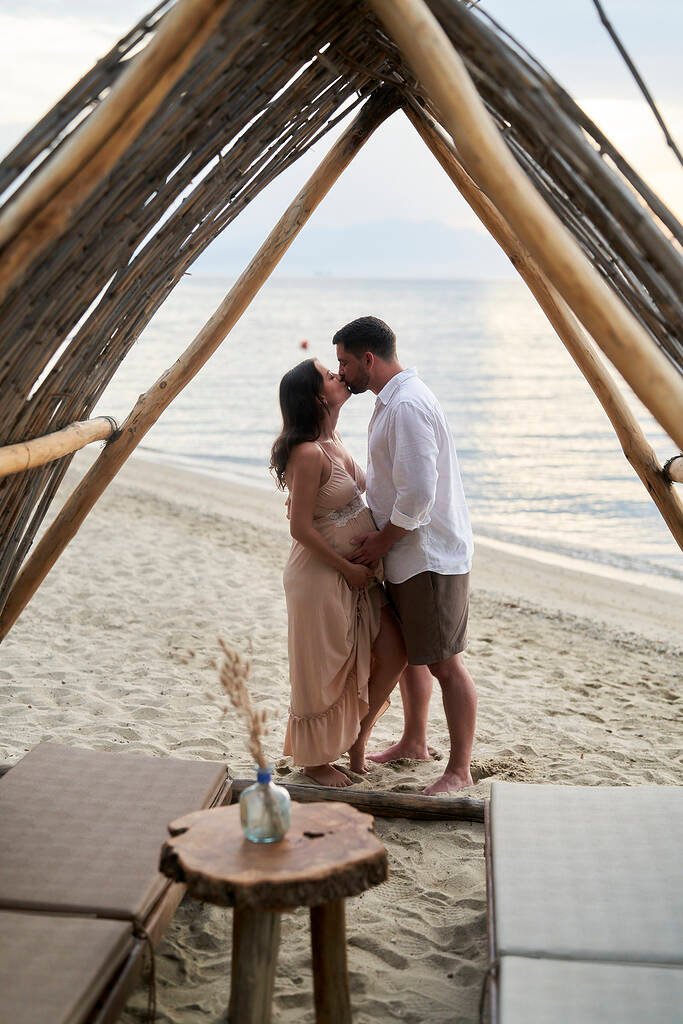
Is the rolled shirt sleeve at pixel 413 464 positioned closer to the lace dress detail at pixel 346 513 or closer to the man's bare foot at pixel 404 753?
the lace dress detail at pixel 346 513

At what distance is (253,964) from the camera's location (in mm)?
1975

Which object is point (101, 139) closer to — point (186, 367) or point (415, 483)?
point (415, 483)

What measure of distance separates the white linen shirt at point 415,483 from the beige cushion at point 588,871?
2.93 feet

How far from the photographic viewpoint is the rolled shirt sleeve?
340 centimetres

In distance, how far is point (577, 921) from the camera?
2277 mm

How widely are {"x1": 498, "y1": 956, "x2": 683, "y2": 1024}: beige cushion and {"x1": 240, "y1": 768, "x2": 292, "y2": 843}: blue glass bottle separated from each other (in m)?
0.56

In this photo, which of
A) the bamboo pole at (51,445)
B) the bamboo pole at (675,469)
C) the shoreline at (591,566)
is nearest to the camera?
the bamboo pole at (51,445)

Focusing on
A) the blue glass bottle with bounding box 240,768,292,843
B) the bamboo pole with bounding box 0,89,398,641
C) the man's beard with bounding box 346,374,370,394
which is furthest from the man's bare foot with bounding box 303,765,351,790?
the blue glass bottle with bounding box 240,768,292,843

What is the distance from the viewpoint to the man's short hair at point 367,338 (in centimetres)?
348

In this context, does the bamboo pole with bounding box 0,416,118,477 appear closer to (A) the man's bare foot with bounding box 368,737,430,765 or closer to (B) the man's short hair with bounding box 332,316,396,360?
(B) the man's short hair with bounding box 332,316,396,360

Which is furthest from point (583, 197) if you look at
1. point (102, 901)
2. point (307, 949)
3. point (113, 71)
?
point (307, 949)

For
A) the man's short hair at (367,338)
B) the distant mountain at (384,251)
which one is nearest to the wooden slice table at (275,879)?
the man's short hair at (367,338)

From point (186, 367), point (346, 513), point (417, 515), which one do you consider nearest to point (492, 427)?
point (186, 367)

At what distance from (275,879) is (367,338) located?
214cm
